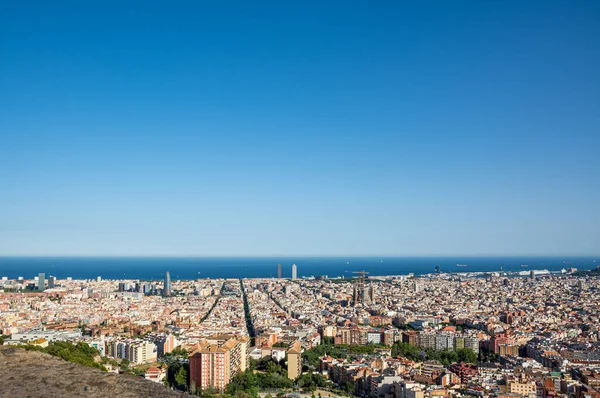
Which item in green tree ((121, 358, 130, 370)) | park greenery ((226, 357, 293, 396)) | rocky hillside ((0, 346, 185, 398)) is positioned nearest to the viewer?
rocky hillside ((0, 346, 185, 398))

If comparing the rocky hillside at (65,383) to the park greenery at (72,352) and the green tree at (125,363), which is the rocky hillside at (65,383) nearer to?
the park greenery at (72,352)

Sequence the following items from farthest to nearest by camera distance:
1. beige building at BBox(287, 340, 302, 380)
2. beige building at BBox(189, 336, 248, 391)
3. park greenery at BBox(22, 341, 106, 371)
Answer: beige building at BBox(287, 340, 302, 380) → beige building at BBox(189, 336, 248, 391) → park greenery at BBox(22, 341, 106, 371)

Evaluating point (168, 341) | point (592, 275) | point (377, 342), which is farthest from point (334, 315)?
point (592, 275)

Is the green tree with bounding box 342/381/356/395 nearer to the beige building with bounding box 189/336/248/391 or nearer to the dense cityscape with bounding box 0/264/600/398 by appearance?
the dense cityscape with bounding box 0/264/600/398

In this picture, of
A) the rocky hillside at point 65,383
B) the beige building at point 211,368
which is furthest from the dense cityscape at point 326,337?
the rocky hillside at point 65,383

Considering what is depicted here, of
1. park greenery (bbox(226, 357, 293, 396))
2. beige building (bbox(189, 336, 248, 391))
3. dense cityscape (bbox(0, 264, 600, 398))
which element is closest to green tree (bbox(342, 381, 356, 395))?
dense cityscape (bbox(0, 264, 600, 398))

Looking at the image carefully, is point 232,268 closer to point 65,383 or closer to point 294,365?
point 294,365

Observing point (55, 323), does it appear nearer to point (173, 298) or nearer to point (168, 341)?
point (168, 341)
